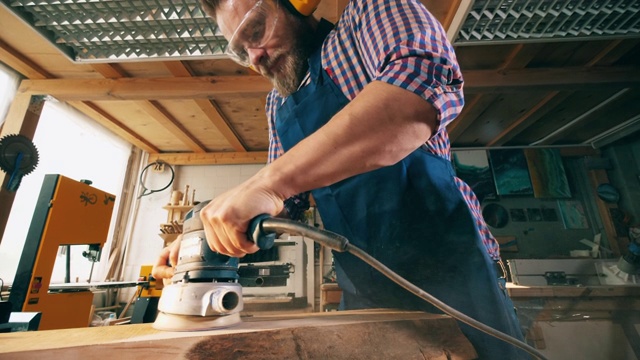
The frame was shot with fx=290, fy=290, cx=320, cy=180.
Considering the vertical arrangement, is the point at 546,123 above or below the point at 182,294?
above

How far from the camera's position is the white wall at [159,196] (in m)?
4.33

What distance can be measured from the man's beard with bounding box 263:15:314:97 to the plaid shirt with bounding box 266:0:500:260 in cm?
14

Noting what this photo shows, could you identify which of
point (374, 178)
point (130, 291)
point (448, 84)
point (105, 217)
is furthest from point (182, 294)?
point (130, 291)

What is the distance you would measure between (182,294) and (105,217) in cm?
199

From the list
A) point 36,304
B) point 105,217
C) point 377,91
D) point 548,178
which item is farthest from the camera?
point 548,178

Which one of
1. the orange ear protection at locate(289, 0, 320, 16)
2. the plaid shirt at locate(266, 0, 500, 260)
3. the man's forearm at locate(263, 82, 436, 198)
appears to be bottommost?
the man's forearm at locate(263, 82, 436, 198)

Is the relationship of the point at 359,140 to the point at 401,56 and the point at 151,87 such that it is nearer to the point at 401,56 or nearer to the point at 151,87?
the point at 401,56

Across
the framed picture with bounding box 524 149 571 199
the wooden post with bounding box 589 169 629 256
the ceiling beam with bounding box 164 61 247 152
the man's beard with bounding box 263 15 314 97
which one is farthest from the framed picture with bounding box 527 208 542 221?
the man's beard with bounding box 263 15 314 97

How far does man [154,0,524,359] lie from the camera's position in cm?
55

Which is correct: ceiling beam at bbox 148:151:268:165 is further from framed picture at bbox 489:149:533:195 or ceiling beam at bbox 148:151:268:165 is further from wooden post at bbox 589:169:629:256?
wooden post at bbox 589:169:629:256

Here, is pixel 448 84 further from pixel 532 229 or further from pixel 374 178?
pixel 532 229

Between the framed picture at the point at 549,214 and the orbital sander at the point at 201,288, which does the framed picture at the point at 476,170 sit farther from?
the orbital sander at the point at 201,288

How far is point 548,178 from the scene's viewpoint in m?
4.53

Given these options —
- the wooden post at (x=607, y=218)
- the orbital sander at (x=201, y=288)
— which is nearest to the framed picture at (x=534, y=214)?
the wooden post at (x=607, y=218)
